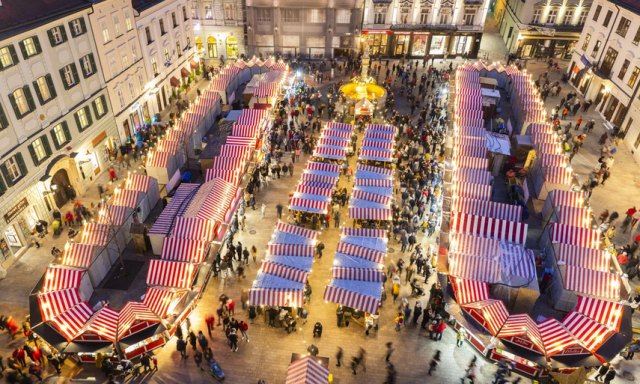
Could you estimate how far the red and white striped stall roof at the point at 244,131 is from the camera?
1357 inches

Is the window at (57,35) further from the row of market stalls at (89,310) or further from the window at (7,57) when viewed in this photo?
the row of market stalls at (89,310)

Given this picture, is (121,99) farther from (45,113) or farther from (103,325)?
(103,325)

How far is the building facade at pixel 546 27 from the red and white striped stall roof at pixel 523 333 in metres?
49.5

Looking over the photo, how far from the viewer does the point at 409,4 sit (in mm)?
55906

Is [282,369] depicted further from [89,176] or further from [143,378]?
[89,176]

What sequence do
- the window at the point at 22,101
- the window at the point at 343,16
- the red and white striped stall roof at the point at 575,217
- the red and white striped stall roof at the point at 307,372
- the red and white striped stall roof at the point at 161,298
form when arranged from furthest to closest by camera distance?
the window at the point at 343,16, the red and white striped stall roof at the point at 575,217, the window at the point at 22,101, the red and white striped stall roof at the point at 161,298, the red and white striped stall roof at the point at 307,372

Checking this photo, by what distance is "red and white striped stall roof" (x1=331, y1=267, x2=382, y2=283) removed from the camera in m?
22.2

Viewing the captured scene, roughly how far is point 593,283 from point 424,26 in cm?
4484

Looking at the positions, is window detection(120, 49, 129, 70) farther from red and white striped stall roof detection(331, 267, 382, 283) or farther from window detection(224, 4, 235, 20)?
red and white striped stall roof detection(331, 267, 382, 283)

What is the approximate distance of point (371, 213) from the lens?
2731 cm

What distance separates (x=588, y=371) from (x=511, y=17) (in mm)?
56508

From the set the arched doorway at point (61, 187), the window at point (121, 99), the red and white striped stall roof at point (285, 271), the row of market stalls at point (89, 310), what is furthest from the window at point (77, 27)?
the red and white striped stall roof at point (285, 271)

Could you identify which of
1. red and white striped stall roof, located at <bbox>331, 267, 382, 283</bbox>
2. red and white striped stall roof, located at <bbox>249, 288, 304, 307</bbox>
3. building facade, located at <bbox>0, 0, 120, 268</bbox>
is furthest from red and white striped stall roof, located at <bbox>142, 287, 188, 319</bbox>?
building facade, located at <bbox>0, 0, 120, 268</bbox>

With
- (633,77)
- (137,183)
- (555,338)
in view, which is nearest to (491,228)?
(555,338)
